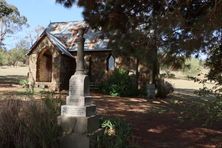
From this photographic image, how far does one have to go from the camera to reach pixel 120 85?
27.5m

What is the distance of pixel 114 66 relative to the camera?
30391mm

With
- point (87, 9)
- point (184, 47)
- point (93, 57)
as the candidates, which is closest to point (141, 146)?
point (184, 47)

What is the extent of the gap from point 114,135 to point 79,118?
1.60 metres

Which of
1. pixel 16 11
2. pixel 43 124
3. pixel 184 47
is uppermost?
pixel 16 11

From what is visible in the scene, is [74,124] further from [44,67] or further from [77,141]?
[44,67]

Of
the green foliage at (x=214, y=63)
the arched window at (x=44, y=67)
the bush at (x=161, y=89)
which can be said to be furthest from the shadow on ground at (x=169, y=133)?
the arched window at (x=44, y=67)

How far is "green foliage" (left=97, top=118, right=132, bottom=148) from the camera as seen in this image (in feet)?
30.1

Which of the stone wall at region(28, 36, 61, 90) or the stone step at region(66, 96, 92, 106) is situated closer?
the stone step at region(66, 96, 92, 106)

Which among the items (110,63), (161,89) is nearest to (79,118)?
(161,89)

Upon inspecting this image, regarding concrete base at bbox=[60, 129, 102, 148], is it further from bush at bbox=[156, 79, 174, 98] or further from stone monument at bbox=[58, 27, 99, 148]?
bush at bbox=[156, 79, 174, 98]

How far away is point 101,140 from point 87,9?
213 inches

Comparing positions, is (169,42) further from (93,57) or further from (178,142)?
(93,57)

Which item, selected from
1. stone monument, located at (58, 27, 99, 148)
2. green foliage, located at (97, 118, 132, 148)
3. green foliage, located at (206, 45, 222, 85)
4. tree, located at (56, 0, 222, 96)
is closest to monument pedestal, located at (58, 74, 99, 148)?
stone monument, located at (58, 27, 99, 148)

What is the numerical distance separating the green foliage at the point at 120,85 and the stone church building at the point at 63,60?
157 cm
